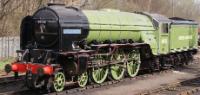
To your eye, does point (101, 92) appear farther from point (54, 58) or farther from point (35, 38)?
point (35, 38)

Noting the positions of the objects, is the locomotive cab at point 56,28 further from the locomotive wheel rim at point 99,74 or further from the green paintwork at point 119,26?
the locomotive wheel rim at point 99,74

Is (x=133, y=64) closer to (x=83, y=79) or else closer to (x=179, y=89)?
(x=179, y=89)

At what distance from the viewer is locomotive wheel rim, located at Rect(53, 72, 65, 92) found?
13.5m

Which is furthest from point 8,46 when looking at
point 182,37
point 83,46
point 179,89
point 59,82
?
point 179,89

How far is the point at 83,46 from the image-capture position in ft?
48.4

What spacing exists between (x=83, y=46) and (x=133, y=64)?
4.24 metres

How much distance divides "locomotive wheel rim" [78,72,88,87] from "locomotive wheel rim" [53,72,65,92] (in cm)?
91

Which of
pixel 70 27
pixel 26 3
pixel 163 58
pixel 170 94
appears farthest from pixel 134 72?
pixel 26 3

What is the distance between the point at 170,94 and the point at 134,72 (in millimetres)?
4463

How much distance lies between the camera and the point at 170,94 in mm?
14117

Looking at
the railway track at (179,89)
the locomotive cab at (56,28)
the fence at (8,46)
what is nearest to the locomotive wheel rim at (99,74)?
the locomotive cab at (56,28)

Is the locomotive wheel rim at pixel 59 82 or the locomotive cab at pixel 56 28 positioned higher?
the locomotive cab at pixel 56 28

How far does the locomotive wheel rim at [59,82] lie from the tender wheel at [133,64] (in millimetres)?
4678

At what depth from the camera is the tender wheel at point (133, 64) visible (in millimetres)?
17919
